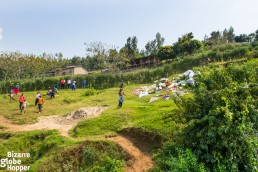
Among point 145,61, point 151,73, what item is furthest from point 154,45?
point 151,73

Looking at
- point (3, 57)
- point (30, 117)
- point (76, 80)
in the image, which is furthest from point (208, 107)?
point (3, 57)

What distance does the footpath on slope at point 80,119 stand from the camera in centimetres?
939

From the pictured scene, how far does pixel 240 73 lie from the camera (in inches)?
356

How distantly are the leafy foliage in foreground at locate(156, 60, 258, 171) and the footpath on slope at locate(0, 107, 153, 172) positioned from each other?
837mm

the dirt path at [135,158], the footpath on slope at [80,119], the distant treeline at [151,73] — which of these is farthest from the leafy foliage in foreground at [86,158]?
the distant treeline at [151,73]

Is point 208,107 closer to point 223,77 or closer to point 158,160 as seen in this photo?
point 223,77

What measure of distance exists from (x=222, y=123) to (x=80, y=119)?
1000 cm

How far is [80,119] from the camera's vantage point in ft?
50.9

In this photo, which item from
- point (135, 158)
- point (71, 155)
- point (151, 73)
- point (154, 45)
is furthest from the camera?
point (154, 45)

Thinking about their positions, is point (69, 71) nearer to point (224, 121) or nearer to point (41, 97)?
point (41, 97)

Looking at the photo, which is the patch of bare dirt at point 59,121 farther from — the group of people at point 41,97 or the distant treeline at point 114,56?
the distant treeline at point 114,56

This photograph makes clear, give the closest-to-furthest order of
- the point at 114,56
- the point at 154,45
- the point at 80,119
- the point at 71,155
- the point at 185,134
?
the point at 185,134 → the point at 71,155 → the point at 80,119 → the point at 114,56 → the point at 154,45

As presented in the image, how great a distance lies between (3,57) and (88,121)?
146 feet

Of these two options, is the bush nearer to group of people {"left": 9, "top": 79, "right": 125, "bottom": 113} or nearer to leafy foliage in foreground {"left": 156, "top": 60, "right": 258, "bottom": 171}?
leafy foliage in foreground {"left": 156, "top": 60, "right": 258, "bottom": 171}
